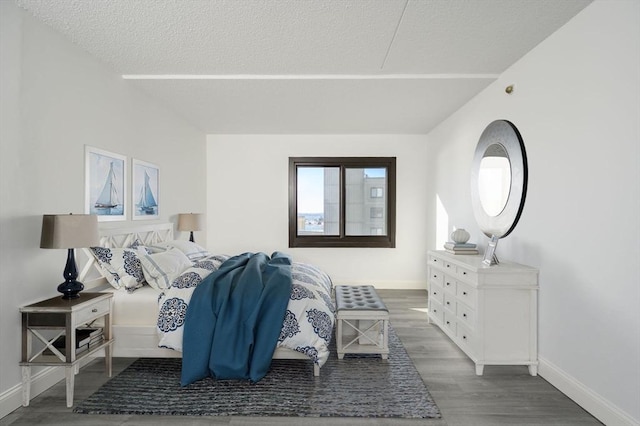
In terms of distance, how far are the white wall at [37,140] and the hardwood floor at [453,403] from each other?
0.97ft

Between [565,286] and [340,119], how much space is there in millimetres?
3444

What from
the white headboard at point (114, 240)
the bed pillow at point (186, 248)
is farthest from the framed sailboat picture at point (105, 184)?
the bed pillow at point (186, 248)

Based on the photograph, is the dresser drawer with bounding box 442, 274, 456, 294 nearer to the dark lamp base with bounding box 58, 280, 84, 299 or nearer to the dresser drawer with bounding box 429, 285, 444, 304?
the dresser drawer with bounding box 429, 285, 444, 304

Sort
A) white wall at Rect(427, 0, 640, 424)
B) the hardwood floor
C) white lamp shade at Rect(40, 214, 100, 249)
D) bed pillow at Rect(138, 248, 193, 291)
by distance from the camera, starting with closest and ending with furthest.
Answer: white wall at Rect(427, 0, 640, 424) < the hardwood floor < white lamp shade at Rect(40, 214, 100, 249) < bed pillow at Rect(138, 248, 193, 291)

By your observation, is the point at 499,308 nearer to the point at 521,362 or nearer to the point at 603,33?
the point at 521,362

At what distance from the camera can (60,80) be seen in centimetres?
271

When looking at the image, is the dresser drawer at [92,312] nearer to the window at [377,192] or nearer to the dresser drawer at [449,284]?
the dresser drawer at [449,284]

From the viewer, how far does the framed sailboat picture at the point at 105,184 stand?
3006 mm

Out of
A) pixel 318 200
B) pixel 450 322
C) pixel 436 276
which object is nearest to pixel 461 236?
pixel 436 276

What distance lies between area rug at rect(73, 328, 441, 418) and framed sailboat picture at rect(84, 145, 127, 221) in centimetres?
139

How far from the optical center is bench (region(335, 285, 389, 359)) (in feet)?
9.83

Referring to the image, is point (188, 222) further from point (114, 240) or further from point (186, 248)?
point (114, 240)

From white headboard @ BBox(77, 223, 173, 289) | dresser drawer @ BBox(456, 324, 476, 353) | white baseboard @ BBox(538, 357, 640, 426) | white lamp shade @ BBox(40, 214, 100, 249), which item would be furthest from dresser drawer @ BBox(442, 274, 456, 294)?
white headboard @ BBox(77, 223, 173, 289)

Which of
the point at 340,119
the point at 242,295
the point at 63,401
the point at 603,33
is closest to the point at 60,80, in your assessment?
the point at 242,295
